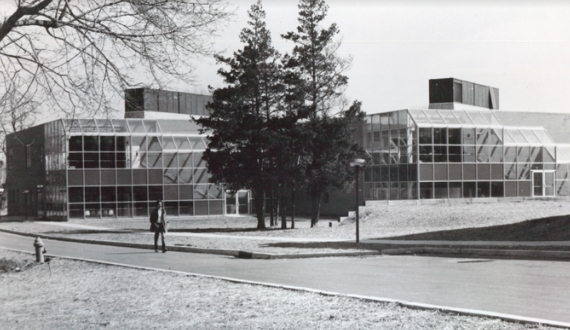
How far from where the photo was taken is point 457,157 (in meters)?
45.0

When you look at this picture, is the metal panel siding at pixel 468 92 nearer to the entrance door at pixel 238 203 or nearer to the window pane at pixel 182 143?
the entrance door at pixel 238 203

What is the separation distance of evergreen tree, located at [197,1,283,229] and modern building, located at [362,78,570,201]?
11.7m

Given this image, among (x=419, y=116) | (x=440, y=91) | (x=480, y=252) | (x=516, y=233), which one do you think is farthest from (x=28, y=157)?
(x=480, y=252)

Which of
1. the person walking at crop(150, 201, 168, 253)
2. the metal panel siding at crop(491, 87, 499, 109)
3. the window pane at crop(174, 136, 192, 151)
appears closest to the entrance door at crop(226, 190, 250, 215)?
the window pane at crop(174, 136, 192, 151)

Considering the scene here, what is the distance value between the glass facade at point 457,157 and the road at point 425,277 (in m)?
27.7

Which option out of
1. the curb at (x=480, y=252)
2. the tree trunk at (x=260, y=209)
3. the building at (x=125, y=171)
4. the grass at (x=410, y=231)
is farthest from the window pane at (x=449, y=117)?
the curb at (x=480, y=252)

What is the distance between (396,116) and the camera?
46.5 meters

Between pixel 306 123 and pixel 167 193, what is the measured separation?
1971 cm

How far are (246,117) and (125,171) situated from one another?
1780 cm

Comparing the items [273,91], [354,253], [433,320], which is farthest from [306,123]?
[433,320]

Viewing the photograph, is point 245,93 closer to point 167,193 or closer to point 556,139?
point 167,193

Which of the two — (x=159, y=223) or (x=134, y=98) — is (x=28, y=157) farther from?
(x=134, y=98)

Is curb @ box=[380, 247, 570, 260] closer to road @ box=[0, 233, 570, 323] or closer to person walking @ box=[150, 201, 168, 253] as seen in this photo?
road @ box=[0, 233, 570, 323]

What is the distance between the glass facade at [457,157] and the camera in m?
44.4
